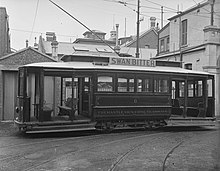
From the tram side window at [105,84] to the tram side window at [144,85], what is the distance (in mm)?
1229

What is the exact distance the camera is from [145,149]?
8945 millimetres

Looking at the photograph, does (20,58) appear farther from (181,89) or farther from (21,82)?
(181,89)

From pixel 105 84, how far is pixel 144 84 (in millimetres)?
1719

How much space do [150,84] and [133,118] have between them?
61.6 inches

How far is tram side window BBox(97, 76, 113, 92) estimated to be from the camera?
12.0 meters

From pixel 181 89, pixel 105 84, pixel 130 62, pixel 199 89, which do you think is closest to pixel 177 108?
pixel 181 89

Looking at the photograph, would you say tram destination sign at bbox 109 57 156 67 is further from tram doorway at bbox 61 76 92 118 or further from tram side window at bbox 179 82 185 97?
tram side window at bbox 179 82 185 97

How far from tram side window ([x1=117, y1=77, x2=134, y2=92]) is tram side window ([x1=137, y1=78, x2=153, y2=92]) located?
308 mm

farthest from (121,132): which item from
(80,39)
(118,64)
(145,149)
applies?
(80,39)

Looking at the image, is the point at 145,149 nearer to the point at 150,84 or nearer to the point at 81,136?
the point at 81,136

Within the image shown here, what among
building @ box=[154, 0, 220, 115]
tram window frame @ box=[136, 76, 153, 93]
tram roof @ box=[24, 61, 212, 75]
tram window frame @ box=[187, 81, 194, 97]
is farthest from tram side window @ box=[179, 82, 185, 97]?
tram window frame @ box=[136, 76, 153, 93]

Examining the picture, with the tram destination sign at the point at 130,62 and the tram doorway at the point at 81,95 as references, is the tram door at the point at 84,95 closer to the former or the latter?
the tram doorway at the point at 81,95

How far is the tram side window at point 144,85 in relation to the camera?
1270 centimetres

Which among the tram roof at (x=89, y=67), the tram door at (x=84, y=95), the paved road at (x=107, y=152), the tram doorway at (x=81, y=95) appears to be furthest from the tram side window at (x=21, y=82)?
the tram door at (x=84, y=95)
